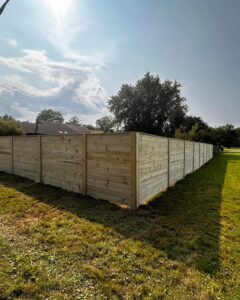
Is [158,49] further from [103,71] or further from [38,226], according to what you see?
[38,226]

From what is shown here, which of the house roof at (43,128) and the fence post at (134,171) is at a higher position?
the house roof at (43,128)

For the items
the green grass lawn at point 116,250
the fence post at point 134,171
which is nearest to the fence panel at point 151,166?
the fence post at point 134,171

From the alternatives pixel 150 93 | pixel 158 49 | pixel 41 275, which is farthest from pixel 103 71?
pixel 150 93

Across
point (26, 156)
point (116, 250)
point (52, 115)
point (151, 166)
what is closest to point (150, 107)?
point (26, 156)

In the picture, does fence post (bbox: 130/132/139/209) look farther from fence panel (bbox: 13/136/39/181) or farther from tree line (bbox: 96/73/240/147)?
tree line (bbox: 96/73/240/147)

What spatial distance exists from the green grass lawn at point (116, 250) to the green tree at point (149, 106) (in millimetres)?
27100

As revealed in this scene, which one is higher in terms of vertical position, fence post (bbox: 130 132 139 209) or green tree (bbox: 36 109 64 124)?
green tree (bbox: 36 109 64 124)

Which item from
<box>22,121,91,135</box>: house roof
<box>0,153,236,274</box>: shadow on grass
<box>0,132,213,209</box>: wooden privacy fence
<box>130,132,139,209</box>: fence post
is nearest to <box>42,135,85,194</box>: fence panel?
<box>0,132,213,209</box>: wooden privacy fence

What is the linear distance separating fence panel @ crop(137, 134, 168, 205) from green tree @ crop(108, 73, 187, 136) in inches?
1003

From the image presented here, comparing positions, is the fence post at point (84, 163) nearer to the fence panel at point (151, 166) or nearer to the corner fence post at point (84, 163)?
the corner fence post at point (84, 163)

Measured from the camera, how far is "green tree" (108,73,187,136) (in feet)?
102

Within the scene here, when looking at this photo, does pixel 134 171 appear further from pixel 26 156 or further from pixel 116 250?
pixel 26 156

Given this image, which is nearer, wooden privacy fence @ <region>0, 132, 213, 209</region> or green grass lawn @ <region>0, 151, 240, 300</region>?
green grass lawn @ <region>0, 151, 240, 300</region>

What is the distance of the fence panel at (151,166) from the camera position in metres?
4.15
